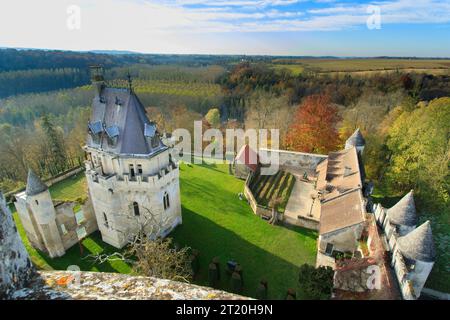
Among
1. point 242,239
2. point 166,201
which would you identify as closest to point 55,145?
point 166,201

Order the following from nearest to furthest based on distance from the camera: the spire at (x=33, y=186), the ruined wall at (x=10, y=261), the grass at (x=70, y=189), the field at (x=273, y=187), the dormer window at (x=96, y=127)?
the ruined wall at (x=10, y=261) → the spire at (x=33, y=186) → the dormer window at (x=96, y=127) → the field at (x=273, y=187) → the grass at (x=70, y=189)

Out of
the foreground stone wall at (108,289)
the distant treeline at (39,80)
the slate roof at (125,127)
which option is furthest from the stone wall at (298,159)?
the distant treeline at (39,80)

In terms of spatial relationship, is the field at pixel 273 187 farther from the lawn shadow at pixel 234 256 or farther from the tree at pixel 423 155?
the tree at pixel 423 155

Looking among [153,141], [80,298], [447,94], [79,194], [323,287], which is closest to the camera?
[80,298]

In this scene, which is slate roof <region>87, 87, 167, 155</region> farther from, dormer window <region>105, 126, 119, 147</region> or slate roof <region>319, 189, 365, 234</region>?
slate roof <region>319, 189, 365, 234</region>

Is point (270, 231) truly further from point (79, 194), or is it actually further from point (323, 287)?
point (79, 194)

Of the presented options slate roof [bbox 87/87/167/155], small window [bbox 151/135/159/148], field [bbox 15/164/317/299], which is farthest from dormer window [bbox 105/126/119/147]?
field [bbox 15/164/317/299]

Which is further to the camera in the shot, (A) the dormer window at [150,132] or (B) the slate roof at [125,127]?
(A) the dormer window at [150,132]
